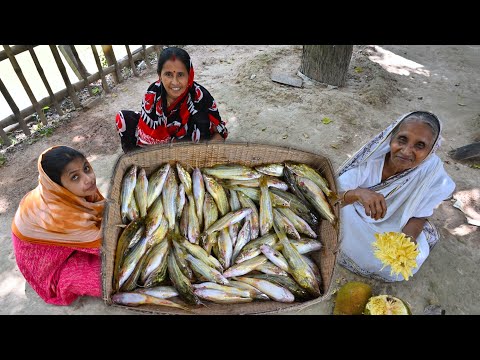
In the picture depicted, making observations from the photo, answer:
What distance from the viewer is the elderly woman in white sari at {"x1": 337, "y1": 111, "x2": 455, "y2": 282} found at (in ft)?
8.30

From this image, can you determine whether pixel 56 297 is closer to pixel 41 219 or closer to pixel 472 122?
pixel 41 219

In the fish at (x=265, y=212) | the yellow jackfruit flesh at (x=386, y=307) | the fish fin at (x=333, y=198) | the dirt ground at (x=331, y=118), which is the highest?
the fish fin at (x=333, y=198)

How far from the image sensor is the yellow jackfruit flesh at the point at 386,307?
245 cm

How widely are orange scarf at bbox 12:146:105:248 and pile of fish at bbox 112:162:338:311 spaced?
0.27 meters

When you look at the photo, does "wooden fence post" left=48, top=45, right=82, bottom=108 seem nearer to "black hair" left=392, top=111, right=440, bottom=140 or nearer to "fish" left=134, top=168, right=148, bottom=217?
"fish" left=134, top=168, right=148, bottom=217

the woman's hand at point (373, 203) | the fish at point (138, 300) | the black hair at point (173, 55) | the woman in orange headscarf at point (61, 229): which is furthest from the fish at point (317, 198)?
the woman in orange headscarf at point (61, 229)

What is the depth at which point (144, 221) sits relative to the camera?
274 cm

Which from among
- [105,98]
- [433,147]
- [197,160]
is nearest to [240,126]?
[197,160]

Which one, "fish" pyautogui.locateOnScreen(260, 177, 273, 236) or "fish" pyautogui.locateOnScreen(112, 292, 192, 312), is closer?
"fish" pyautogui.locateOnScreen(112, 292, 192, 312)

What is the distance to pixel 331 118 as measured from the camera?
5340 mm

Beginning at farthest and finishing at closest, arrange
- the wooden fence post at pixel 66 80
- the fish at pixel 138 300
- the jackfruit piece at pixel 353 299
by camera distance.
→ the wooden fence post at pixel 66 80
the jackfruit piece at pixel 353 299
the fish at pixel 138 300

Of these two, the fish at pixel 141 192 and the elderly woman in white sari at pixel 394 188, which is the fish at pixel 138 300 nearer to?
the fish at pixel 141 192

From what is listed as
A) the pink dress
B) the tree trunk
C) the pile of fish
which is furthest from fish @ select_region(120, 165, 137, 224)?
the tree trunk

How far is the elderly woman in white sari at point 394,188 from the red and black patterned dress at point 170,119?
5.30 ft
